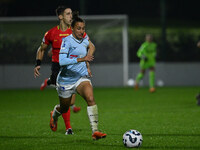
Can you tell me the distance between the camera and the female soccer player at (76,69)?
25.3 feet

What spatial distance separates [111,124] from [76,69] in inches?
103

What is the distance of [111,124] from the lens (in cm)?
1028

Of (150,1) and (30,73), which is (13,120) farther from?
(150,1)

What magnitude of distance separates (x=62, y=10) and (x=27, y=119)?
10.4ft

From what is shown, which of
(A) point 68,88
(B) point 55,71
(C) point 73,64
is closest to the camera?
(C) point 73,64

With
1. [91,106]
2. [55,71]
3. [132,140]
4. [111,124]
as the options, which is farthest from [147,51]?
[132,140]

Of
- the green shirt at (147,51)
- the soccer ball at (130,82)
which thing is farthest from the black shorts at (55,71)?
the soccer ball at (130,82)

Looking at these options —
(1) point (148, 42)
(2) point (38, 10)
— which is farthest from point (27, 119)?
(2) point (38, 10)

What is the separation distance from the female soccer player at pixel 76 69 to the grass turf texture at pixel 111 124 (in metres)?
0.67

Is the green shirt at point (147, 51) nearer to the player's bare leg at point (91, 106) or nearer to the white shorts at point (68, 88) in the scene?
the white shorts at point (68, 88)

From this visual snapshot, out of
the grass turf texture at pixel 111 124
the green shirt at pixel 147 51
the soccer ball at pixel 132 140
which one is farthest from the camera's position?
the green shirt at pixel 147 51

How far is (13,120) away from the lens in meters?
11.3

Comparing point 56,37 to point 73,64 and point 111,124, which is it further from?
point 111,124

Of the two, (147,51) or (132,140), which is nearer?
(132,140)
